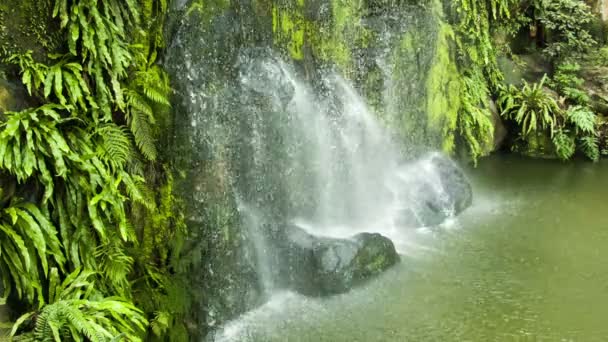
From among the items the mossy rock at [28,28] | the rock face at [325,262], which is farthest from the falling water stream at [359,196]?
the mossy rock at [28,28]

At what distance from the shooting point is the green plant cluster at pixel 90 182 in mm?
4691

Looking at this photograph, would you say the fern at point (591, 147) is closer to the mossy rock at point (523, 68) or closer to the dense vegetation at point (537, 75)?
the dense vegetation at point (537, 75)

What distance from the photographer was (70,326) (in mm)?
4496

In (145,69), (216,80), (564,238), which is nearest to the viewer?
(145,69)

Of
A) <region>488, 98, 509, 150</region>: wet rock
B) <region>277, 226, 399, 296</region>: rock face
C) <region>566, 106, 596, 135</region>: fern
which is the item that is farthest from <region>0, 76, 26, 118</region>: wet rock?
<region>566, 106, 596, 135</region>: fern

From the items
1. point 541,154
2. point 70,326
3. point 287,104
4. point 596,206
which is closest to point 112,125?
point 70,326

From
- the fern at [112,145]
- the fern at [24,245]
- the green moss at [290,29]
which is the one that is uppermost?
the green moss at [290,29]

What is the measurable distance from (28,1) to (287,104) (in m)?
3.26

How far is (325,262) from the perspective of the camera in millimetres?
6836

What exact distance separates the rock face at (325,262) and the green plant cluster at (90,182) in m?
1.54

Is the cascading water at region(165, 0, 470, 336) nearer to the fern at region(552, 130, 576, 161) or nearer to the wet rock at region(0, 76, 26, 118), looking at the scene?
the wet rock at region(0, 76, 26, 118)

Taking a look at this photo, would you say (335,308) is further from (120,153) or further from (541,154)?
(541,154)

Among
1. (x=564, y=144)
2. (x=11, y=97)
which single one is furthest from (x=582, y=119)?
(x=11, y=97)

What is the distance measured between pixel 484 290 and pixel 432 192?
8.44ft
